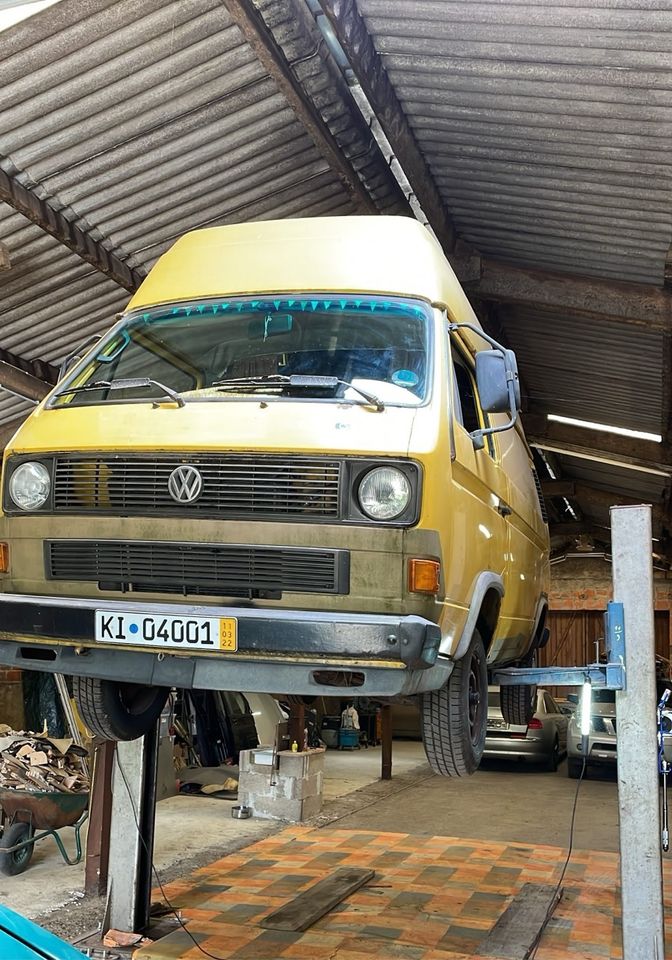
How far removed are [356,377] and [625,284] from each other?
6.12 meters

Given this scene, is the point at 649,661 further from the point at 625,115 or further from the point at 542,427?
the point at 542,427

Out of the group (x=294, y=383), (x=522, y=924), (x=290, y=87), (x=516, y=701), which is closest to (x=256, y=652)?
(x=294, y=383)

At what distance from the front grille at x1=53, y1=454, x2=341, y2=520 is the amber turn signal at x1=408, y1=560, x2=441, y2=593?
364mm

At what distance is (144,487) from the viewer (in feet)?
12.5

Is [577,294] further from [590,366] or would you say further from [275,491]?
[275,491]

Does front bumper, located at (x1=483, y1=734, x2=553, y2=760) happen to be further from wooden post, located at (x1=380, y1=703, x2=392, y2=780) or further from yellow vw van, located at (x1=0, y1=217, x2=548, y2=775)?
yellow vw van, located at (x1=0, y1=217, x2=548, y2=775)

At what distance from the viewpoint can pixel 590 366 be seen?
11.7 metres

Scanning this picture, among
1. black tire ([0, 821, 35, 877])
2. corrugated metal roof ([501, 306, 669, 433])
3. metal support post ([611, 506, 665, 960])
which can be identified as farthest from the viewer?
corrugated metal roof ([501, 306, 669, 433])

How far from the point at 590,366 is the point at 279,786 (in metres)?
6.40

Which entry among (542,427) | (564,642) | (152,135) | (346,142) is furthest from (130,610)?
(564,642)

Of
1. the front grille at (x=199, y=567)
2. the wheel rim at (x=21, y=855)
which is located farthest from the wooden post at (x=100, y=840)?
the front grille at (x=199, y=567)

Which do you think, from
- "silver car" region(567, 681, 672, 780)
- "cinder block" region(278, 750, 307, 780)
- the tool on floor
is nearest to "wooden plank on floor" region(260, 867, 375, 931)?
"cinder block" region(278, 750, 307, 780)

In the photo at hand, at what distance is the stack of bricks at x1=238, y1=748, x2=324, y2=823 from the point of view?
11.1 m

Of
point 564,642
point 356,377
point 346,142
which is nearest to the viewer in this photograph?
point 356,377
